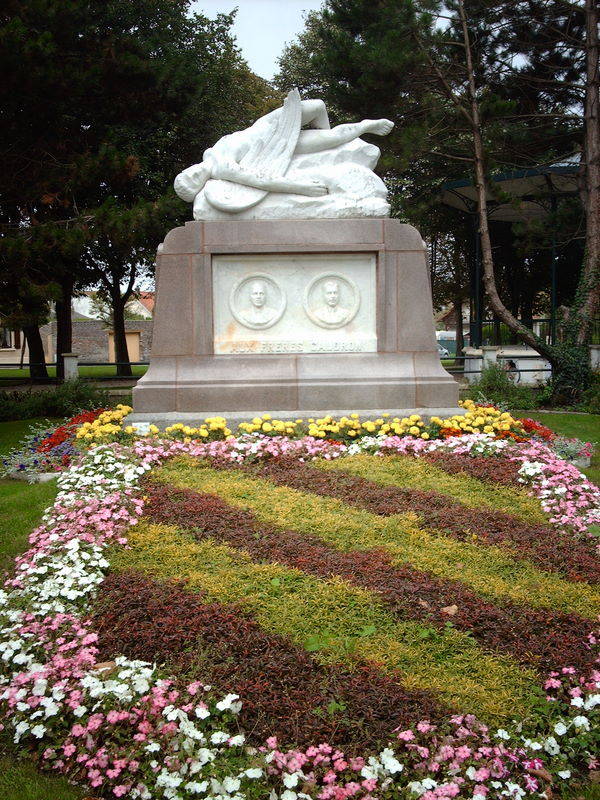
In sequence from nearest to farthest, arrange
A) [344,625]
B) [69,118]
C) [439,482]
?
1. [344,625]
2. [439,482]
3. [69,118]

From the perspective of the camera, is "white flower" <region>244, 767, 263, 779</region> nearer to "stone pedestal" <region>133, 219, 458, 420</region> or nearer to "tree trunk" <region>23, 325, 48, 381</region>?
"stone pedestal" <region>133, 219, 458, 420</region>

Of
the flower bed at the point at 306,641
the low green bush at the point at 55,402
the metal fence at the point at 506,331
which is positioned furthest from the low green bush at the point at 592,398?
the low green bush at the point at 55,402

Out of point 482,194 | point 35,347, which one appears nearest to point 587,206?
point 482,194

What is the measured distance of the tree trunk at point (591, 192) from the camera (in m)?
13.0

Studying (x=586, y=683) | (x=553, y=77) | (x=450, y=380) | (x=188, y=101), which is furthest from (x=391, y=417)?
(x=553, y=77)

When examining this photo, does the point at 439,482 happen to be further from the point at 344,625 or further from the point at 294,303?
the point at 294,303

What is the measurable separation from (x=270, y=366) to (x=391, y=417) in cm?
131

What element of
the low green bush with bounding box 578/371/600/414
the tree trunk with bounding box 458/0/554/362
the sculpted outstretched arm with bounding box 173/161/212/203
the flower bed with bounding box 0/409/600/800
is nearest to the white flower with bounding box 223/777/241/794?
the flower bed with bounding box 0/409/600/800

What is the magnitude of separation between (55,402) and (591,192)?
1018 cm

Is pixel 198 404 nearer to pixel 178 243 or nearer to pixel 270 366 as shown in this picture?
pixel 270 366

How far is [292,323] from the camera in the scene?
7559mm

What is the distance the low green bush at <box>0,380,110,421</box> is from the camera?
476 inches

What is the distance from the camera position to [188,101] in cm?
1335

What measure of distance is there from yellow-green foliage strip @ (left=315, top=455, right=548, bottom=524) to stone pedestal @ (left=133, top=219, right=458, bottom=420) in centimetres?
129
